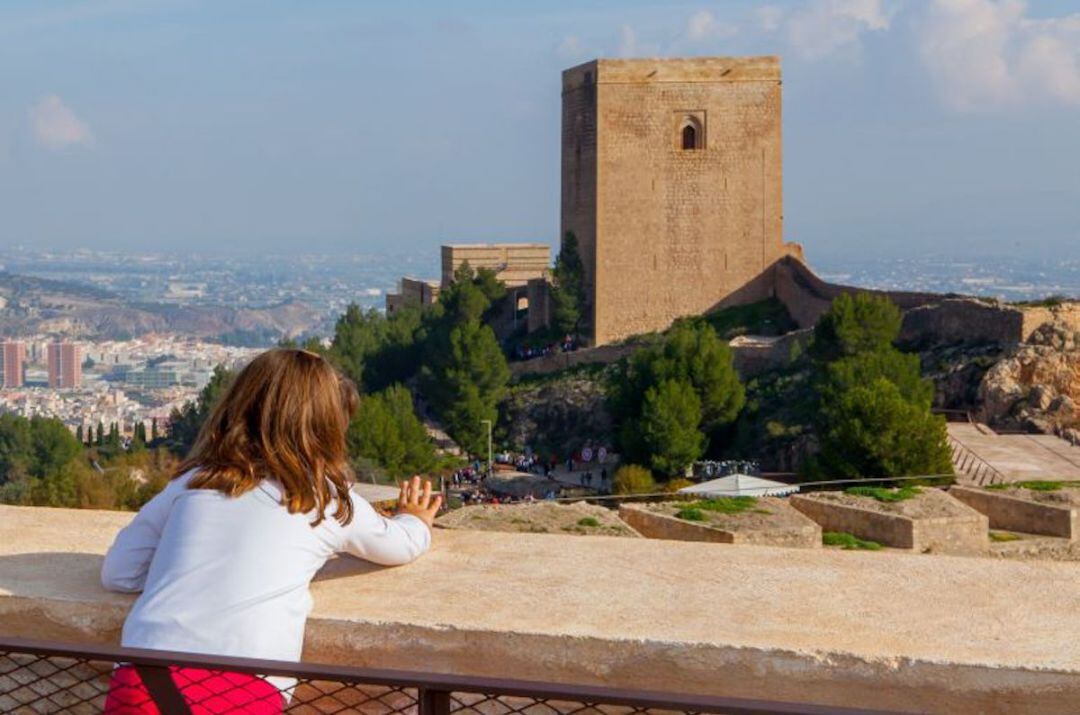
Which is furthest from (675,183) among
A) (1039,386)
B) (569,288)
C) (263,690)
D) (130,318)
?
(130,318)

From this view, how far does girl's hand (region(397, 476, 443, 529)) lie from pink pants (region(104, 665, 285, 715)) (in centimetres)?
77

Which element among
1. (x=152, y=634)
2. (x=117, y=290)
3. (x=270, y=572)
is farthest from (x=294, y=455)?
(x=117, y=290)

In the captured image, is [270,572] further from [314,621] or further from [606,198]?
[606,198]

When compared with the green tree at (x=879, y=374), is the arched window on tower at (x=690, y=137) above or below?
above

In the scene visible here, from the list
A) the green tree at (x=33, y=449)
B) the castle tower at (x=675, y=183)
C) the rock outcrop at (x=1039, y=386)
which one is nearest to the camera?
the rock outcrop at (x=1039, y=386)

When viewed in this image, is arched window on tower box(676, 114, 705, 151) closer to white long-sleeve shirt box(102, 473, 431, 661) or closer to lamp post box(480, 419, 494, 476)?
lamp post box(480, 419, 494, 476)

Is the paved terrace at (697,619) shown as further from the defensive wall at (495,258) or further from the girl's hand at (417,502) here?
the defensive wall at (495,258)

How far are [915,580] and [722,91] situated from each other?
1132 inches

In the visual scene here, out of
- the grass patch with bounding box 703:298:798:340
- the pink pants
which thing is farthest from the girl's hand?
the grass patch with bounding box 703:298:798:340

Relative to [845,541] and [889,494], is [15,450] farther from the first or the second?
[845,541]

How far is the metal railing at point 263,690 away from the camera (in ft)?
6.56

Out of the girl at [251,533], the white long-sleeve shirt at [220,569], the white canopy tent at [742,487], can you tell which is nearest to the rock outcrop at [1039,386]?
the white canopy tent at [742,487]

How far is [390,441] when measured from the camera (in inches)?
864

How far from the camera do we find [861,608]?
2.74 meters
